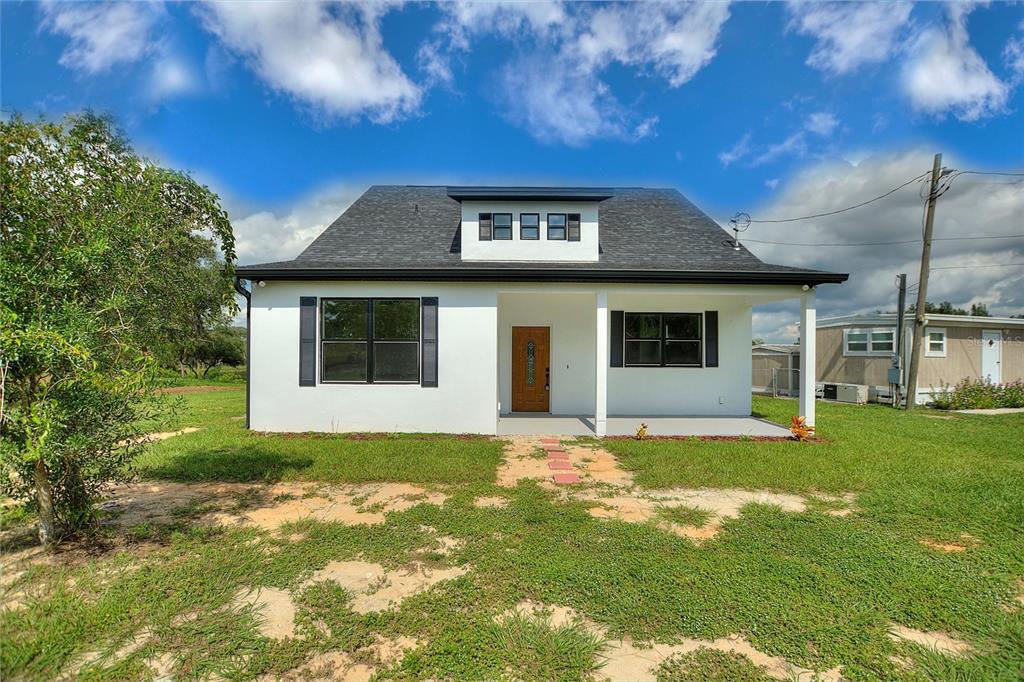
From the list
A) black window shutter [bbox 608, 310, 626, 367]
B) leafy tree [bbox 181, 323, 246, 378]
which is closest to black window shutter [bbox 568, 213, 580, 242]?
black window shutter [bbox 608, 310, 626, 367]

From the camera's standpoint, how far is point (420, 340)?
7.38 metres

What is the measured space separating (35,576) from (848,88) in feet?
48.9

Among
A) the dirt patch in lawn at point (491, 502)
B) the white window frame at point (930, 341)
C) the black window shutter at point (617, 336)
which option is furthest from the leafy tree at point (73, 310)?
the white window frame at point (930, 341)

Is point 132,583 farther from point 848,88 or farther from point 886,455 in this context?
point 848,88

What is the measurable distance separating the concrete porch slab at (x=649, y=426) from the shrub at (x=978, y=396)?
800 centimetres

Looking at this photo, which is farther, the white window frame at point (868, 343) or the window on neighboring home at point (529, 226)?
the white window frame at point (868, 343)

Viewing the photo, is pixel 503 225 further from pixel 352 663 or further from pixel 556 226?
pixel 352 663

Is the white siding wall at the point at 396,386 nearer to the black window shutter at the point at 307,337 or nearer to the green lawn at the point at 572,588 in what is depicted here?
the black window shutter at the point at 307,337

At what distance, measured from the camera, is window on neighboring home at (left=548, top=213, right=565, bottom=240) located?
8375 mm

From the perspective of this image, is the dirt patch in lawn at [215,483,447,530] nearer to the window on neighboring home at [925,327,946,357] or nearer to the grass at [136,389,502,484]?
the grass at [136,389,502,484]

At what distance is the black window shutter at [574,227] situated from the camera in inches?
329

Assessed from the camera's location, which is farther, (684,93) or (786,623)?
(684,93)

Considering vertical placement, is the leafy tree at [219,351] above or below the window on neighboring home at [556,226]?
below

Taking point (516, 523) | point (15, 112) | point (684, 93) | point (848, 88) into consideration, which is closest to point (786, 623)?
point (516, 523)
